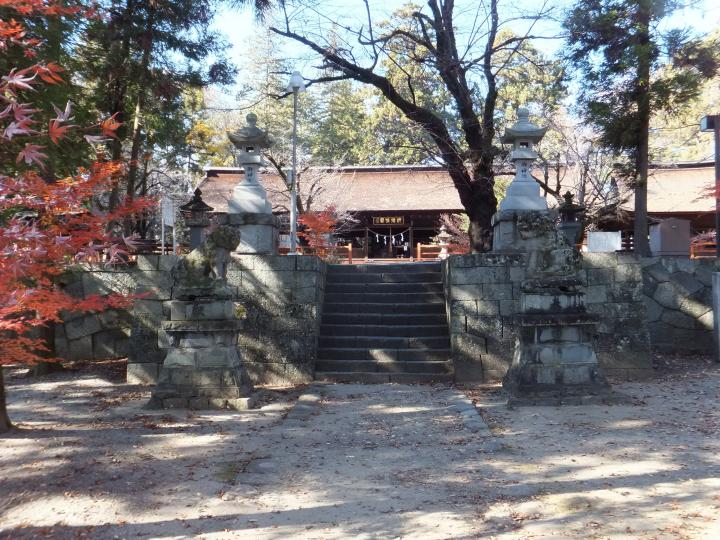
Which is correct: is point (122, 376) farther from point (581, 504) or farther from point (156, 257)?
point (581, 504)

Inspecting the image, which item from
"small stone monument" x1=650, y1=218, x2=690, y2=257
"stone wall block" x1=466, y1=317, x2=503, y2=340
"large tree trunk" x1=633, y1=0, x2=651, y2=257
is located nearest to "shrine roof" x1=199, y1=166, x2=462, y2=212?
"large tree trunk" x1=633, y1=0, x2=651, y2=257

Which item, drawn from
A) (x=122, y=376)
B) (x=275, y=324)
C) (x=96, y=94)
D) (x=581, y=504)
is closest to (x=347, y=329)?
(x=275, y=324)

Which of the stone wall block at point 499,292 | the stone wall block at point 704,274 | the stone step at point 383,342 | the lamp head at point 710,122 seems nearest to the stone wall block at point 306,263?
the stone step at point 383,342

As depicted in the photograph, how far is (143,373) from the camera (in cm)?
827

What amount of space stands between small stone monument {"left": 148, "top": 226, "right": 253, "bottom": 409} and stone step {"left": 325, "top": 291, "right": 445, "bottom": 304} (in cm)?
319

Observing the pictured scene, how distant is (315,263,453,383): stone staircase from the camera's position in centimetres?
817

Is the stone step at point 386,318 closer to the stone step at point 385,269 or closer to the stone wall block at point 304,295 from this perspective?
the stone wall block at point 304,295

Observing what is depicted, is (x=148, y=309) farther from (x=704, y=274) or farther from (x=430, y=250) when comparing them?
(x=430, y=250)

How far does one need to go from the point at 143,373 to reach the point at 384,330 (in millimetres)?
3695

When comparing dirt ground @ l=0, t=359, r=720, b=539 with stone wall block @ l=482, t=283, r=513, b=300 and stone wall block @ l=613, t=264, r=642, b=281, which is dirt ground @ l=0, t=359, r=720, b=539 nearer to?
stone wall block @ l=482, t=283, r=513, b=300

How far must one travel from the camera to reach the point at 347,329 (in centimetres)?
899

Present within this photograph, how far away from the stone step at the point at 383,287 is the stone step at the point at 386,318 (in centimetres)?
69

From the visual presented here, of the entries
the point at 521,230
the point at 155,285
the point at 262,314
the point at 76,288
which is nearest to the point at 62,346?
the point at 76,288

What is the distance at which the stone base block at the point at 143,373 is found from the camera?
8.24 metres
